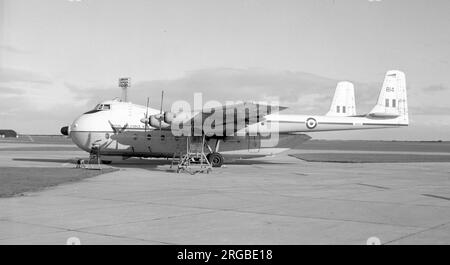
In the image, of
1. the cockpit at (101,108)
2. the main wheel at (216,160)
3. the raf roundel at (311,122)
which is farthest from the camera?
the raf roundel at (311,122)

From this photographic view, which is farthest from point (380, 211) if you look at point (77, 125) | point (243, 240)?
point (77, 125)

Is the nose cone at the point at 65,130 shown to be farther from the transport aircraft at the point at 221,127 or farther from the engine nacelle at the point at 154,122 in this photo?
the engine nacelle at the point at 154,122

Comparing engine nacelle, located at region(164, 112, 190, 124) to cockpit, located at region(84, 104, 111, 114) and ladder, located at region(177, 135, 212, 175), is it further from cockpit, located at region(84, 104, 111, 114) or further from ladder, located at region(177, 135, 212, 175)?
cockpit, located at region(84, 104, 111, 114)

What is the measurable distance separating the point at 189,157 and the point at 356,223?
16.0m

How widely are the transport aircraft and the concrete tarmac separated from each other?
1030 cm

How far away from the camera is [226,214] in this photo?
33.8 feet

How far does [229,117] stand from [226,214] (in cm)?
1582

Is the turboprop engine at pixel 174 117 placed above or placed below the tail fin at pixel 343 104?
below

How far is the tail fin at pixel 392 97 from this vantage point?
29.2 m

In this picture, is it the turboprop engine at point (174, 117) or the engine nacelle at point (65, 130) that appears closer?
the turboprop engine at point (174, 117)

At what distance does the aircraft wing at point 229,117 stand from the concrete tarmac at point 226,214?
782 centimetres

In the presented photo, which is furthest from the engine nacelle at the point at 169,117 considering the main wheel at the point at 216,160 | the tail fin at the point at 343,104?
the tail fin at the point at 343,104

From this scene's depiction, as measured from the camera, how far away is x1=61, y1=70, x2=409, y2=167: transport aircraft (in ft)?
90.0

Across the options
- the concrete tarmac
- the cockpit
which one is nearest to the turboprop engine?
the cockpit
